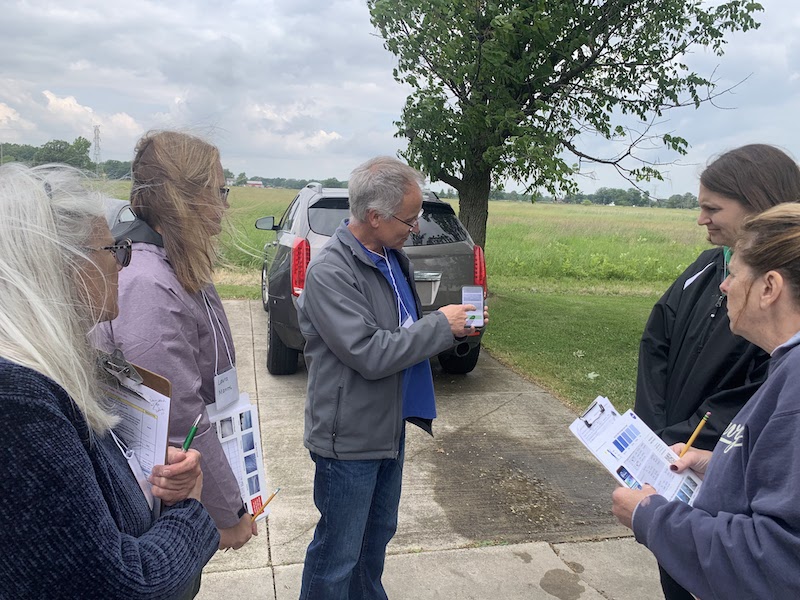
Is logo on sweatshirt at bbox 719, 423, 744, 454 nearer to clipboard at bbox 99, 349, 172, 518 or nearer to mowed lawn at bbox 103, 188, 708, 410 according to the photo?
clipboard at bbox 99, 349, 172, 518

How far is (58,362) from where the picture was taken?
1.06m

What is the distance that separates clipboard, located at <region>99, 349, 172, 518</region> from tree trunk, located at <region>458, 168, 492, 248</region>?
803cm

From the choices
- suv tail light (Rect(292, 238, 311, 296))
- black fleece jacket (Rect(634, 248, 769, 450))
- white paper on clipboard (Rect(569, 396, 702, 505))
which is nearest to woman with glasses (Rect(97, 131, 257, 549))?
white paper on clipboard (Rect(569, 396, 702, 505))

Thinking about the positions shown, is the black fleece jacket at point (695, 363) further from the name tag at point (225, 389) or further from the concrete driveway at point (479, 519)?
the name tag at point (225, 389)

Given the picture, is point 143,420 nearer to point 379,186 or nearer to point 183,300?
point 183,300

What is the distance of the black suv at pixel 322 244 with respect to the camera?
17.5ft

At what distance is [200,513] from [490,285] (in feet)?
38.7

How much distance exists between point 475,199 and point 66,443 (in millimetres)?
8658

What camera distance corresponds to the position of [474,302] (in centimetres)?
257

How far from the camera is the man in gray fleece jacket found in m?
2.16

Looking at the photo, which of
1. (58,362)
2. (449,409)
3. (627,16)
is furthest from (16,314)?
(627,16)

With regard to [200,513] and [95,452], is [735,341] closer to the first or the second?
[200,513]

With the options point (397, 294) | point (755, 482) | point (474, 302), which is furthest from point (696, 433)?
point (397, 294)

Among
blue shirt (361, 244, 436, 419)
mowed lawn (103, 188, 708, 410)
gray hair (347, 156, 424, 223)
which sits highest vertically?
gray hair (347, 156, 424, 223)
